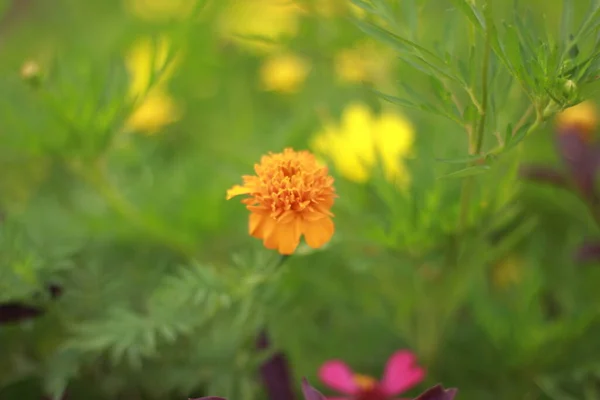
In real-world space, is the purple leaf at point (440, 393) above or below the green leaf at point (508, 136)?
below

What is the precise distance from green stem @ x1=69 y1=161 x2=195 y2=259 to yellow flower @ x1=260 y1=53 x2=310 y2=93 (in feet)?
1.27

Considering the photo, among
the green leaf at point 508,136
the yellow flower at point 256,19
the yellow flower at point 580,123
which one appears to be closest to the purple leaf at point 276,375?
the green leaf at point 508,136

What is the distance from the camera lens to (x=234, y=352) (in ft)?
1.75

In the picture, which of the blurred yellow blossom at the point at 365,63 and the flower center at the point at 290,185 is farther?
the blurred yellow blossom at the point at 365,63

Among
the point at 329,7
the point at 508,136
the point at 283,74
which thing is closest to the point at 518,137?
the point at 508,136

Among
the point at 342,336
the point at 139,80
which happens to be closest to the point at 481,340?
the point at 342,336

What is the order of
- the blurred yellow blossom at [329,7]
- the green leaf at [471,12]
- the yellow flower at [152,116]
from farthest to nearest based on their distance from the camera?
1. the yellow flower at [152,116]
2. the blurred yellow blossom at [329,7]
3. the green leaf at [471,12]

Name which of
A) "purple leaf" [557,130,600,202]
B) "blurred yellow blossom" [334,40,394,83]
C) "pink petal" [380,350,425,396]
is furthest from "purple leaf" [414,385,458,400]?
"blurred yellow blossom" [334,40,394,83]

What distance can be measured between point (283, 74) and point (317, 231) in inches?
24.3

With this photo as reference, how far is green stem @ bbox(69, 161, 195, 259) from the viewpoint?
2.06 feet

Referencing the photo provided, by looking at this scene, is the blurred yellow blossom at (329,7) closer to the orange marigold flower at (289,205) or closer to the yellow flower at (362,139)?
the yellow flower at (362,139)

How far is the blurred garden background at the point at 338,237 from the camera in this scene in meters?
0.43

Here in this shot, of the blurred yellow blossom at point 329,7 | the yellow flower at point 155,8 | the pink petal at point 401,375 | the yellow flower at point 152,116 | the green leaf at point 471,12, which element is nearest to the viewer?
the green leaf at point 471,12

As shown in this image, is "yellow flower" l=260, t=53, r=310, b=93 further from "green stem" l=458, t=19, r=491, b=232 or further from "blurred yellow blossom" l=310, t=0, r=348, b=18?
"green stem" l=458, t=19, r=491, b=232
